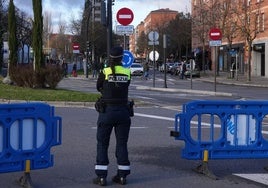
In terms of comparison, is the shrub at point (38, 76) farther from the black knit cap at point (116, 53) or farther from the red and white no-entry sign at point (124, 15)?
the black knit cap at point (116, 53)

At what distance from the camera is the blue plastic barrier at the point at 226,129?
7.82 m

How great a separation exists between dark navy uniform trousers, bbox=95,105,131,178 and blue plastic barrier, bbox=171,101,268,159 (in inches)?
39.9

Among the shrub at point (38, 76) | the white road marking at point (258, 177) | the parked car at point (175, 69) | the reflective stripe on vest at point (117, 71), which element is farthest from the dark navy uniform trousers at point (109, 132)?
the parked car at point (175, 69)

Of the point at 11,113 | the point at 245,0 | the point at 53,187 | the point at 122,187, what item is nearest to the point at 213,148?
the point at 122,187

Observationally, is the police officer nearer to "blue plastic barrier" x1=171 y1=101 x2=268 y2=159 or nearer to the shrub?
"blue plastic barrier" x1=171 y1=101 x2=268 y2=159

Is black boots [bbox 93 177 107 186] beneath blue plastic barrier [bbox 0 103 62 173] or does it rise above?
beneath

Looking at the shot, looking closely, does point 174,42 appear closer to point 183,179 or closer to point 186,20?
point 186,20

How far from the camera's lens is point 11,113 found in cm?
686

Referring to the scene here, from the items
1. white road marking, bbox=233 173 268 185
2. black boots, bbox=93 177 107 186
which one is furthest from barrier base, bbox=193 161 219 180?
black boots, bbox=93 177 107 186

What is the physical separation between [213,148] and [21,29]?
2061 inches

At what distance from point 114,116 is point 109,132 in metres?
0.26

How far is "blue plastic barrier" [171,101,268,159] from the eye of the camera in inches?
308

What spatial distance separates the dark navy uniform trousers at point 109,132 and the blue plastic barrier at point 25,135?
0.69 metres

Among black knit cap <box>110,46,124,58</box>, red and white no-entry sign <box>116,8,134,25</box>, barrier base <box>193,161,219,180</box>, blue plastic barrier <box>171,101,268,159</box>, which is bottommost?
barrier base <box>193,161,219,180</box>
